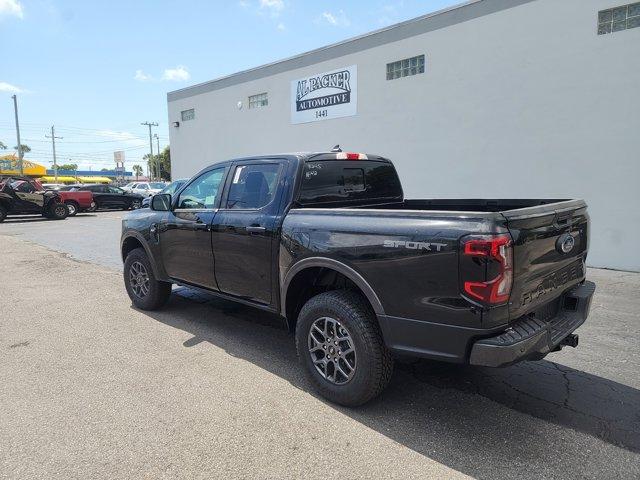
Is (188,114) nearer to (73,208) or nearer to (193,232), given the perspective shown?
(73,208)

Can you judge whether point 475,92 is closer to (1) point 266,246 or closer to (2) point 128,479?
(1) point 266,246

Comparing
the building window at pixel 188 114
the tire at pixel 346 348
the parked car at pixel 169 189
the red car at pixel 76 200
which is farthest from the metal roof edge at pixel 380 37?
the red car at pixel 76 200

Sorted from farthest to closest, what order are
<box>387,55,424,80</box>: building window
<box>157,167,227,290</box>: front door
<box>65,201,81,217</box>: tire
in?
<box>65,201,81,217</box>: tire < <box>387,55,424,80</box>: building window < <box>157,167,227,290</box>: front door

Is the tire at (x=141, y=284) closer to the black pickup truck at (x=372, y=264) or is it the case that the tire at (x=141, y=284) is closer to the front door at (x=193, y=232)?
the front door at (x=193, y=232)

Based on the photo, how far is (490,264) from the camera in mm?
2549

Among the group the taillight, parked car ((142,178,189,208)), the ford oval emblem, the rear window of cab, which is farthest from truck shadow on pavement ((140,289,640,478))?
parked car ((142,178,189,208))

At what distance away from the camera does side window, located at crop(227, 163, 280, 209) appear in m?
4.15

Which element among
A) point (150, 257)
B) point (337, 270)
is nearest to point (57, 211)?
point (150, 257)

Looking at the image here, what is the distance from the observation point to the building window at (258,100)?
50.8 feet

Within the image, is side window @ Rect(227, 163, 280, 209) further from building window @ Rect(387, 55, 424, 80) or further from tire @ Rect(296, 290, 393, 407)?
building window @ Rect(387, 55, 424, 80)

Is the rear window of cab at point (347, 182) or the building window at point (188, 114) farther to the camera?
the building window at point (188, 114)

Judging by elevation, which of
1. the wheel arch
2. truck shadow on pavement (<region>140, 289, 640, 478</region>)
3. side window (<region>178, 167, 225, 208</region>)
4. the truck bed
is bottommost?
truck shadow on pavement (<region>140, 289, 640, 478</region>)

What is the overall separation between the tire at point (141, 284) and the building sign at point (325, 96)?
827 centimetres

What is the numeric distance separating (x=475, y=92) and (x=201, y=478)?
9441 millimetres
